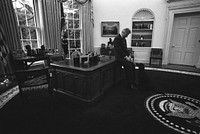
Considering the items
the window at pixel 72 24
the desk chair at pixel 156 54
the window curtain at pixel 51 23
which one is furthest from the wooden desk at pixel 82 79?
the desk chair at pixel 156 54

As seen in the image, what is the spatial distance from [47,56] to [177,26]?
236 inches

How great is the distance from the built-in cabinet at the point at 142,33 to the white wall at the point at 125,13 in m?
0.23

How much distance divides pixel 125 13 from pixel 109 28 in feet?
3.70

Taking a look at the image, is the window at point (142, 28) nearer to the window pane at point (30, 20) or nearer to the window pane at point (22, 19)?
the window pane at point (30, 20)

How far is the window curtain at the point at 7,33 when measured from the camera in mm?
3262

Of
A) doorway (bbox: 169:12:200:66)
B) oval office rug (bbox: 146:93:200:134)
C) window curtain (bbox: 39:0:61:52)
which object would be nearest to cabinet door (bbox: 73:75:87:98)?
oval office rug (bbox: 146:93:200:134)

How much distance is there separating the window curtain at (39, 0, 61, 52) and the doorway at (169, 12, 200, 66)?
543 centimetres

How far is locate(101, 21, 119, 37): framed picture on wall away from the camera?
6.50 metres

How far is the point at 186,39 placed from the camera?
18.4ft

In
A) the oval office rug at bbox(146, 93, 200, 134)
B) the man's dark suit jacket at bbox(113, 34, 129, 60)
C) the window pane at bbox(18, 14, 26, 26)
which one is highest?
the window pane at bbox(18, 14, 26, 26)

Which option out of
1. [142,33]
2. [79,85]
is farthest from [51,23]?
[142,33]

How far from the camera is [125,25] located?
637 centimetres

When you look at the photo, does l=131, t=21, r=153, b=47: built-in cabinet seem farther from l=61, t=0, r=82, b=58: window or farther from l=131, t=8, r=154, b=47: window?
l=61, t=0, r=82, b=58: window

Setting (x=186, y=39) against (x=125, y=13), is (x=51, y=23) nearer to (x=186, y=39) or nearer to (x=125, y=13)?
(x=125, y=13)
